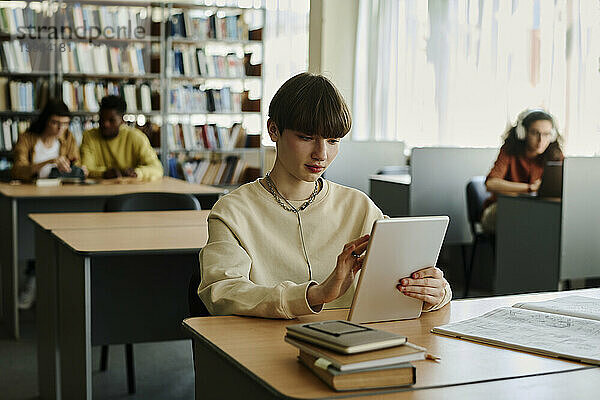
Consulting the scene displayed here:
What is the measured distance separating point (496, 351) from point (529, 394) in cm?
22

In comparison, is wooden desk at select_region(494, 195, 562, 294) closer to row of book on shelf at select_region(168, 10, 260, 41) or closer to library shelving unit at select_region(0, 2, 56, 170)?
row of book on shelf at select_region(168, 10, 260, 41)

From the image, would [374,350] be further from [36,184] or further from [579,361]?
[36,184]

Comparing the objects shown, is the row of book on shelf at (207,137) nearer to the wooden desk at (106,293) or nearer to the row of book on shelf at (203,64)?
the row of book on shelf at (203,64)

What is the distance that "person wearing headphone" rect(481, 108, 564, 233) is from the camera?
14.8 ft

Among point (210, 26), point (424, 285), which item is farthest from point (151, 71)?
point (424, 285)

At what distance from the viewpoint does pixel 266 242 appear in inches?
68.2

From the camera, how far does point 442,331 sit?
1509mm

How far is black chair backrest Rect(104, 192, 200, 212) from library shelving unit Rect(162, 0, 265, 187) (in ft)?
12.1

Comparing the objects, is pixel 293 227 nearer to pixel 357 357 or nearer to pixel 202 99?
pixel 357 357

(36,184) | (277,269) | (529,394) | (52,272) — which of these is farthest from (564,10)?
(529,394)

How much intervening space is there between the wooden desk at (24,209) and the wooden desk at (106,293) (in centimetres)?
105

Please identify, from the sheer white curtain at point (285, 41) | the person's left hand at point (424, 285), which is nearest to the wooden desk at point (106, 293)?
the person's left hand at point (424, 285)

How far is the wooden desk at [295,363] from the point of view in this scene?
1.18 m

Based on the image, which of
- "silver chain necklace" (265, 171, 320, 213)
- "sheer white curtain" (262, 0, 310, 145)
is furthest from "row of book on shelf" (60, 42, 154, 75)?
"silver chain necklace" (265, 171, 320, 213)
